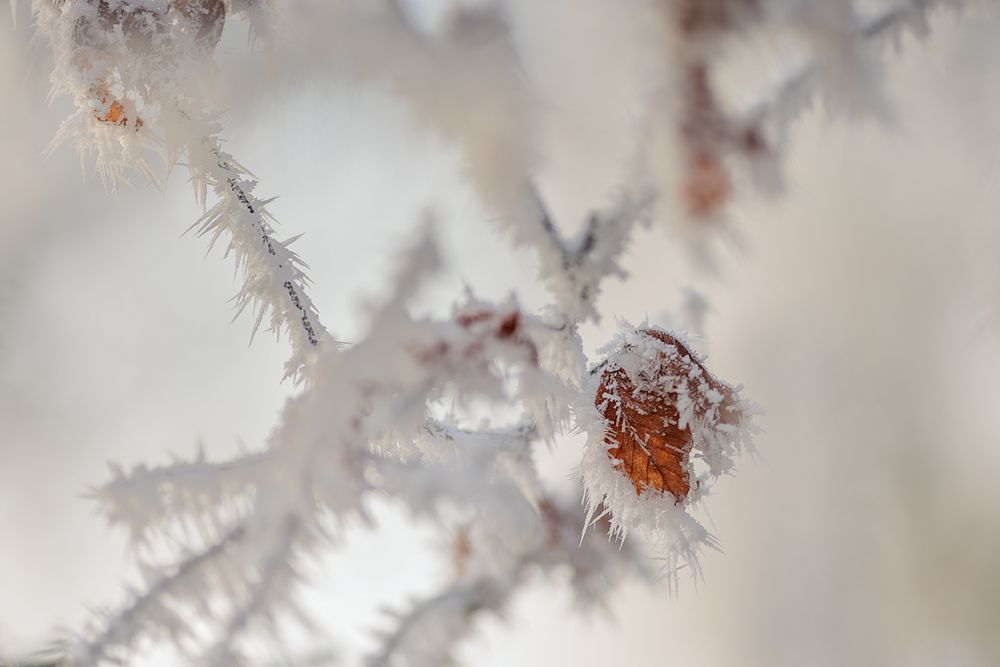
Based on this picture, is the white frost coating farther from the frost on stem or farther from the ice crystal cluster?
the frost on stem

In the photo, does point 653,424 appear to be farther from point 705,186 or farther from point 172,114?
point 172,114

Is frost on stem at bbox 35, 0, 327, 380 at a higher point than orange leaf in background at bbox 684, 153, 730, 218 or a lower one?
lower

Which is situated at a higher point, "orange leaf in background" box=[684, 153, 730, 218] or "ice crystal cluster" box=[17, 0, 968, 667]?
"orange leaf in background" box=[684, 153, 730, 218]

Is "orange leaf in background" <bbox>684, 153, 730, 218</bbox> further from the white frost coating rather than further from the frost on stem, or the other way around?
the frost on stem

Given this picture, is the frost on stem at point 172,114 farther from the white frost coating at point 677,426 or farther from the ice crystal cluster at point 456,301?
the white frost coating at point 677,426

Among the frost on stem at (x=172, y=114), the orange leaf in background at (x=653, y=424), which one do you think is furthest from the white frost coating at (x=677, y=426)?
the frost on stem at (x=172, y=114)

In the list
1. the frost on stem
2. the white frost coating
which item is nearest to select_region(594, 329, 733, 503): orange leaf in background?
the white frost coating

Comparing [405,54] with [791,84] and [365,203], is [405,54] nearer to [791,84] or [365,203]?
[791,84]
